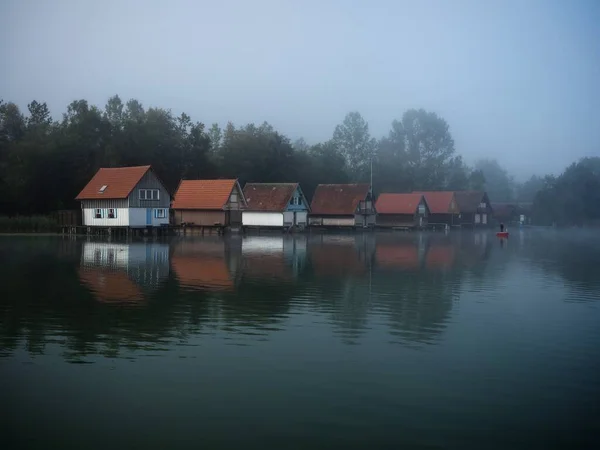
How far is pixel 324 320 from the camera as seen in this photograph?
14.8 m

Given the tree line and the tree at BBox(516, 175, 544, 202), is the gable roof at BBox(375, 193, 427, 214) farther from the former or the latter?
the tree at BBox(516, 175, 544, 202)

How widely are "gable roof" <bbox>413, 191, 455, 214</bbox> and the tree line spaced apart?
38.6ft

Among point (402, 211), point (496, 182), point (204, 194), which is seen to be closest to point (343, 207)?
point (402, 211)

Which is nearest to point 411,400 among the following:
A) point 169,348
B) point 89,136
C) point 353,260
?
point 169,348

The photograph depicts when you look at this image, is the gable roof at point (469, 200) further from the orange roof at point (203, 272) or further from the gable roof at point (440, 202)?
the orange roof at point (203, 272)

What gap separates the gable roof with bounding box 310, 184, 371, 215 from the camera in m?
69.1

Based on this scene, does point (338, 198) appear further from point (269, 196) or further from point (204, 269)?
point (204, 269)

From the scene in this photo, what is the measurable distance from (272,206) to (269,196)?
148cm

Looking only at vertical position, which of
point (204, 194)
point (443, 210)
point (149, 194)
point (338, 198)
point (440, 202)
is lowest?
point (443, 210)

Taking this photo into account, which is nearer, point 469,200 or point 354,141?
point 469,200

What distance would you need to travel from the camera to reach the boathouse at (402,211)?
7619cm

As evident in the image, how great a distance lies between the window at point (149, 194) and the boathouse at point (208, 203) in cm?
591

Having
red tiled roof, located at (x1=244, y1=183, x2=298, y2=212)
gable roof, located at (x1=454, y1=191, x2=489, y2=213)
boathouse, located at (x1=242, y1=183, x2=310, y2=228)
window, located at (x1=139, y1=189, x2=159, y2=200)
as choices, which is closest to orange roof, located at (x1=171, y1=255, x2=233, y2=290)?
window, located at (x1=139, y1=189, x2=159, y2=200)

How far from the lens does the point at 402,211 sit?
76.4 m
